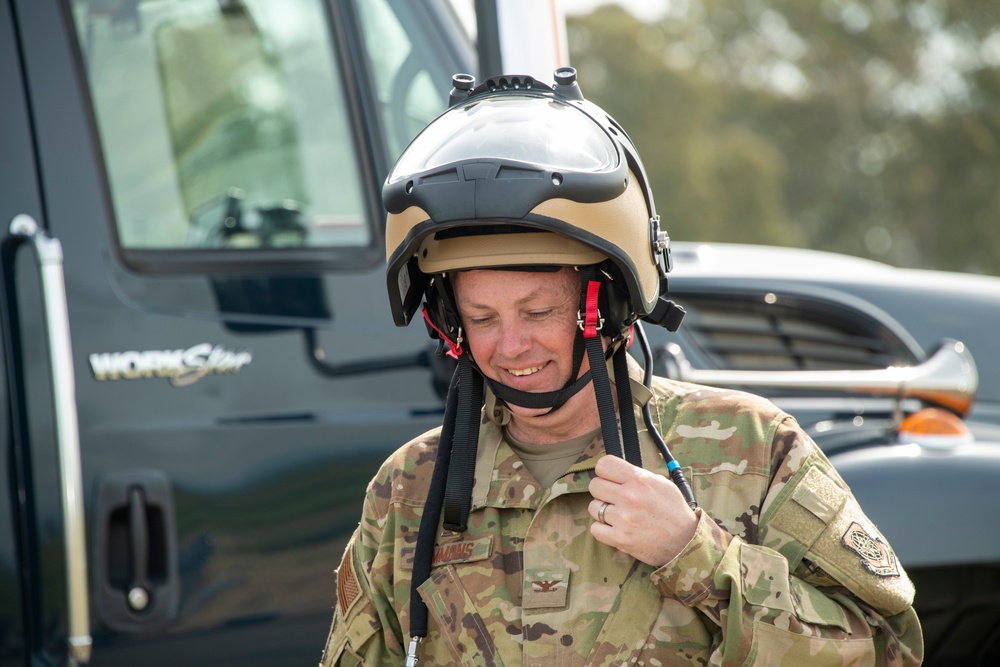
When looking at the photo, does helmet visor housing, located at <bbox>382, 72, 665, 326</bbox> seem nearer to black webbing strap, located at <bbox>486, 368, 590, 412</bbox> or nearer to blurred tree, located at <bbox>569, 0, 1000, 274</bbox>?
black webbing strap, located at <bbox>486, 368, 590, 412</bbox>

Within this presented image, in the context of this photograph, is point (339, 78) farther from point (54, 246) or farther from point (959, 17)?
point (959, 17)

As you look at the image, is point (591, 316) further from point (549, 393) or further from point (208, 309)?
point (208, 309)

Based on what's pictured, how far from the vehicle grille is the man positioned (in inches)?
43.4

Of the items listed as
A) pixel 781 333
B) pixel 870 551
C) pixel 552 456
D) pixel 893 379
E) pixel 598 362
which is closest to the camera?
pixel 870 551

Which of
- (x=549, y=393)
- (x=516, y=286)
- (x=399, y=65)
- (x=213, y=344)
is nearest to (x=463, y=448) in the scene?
(x=549, y=393)

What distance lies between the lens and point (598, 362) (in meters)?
1.97

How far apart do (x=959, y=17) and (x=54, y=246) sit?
39.4 m

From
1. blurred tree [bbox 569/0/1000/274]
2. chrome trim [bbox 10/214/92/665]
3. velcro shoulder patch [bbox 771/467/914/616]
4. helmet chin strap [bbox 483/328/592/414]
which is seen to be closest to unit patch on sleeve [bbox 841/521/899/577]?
velcro shoulder patch [bbox 771/467/914/616]

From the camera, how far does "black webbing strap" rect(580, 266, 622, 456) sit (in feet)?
6.40

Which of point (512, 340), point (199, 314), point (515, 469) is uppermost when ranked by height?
point (512, 340)

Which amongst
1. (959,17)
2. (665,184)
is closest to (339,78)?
(665,184)

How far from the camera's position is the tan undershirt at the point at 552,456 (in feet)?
6.80

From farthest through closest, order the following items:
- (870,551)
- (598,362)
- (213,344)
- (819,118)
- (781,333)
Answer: (819,118) → (781,333) → (213,344) → (598,362) → (870,551)

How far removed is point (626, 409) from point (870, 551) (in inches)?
18.3
